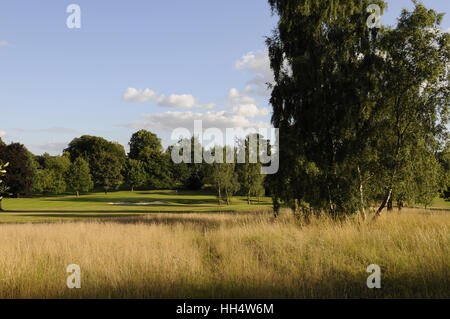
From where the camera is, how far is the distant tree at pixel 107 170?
65.2m

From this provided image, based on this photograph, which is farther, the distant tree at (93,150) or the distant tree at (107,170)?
the distant tree at (93,150)

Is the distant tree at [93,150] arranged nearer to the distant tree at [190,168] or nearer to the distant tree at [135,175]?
the distant tree at [135,175]

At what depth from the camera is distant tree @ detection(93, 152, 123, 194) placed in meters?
65.2

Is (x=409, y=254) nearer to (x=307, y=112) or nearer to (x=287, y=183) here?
(x=287, y=183)

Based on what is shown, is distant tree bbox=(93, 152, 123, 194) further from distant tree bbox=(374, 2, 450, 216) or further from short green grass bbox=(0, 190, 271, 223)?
distant tree bbox=(374, 2, 450, 216)

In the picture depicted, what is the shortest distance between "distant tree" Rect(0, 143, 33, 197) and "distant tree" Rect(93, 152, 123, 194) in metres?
20.9

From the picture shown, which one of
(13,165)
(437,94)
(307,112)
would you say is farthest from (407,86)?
(13,165)

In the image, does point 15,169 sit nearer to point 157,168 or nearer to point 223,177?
point 157,168

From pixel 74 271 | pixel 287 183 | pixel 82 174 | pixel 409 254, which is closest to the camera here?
pixel 74 271

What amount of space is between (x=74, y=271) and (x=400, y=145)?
15.6m

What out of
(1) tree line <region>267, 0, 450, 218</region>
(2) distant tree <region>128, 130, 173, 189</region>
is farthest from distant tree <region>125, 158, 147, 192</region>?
(1) tree line <region>267, 0, 450, 218</region>

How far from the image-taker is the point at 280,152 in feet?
50.0

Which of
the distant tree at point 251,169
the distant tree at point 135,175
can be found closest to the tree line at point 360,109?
the distant tree at point 251,169

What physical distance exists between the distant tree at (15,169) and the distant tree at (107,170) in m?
20.9
